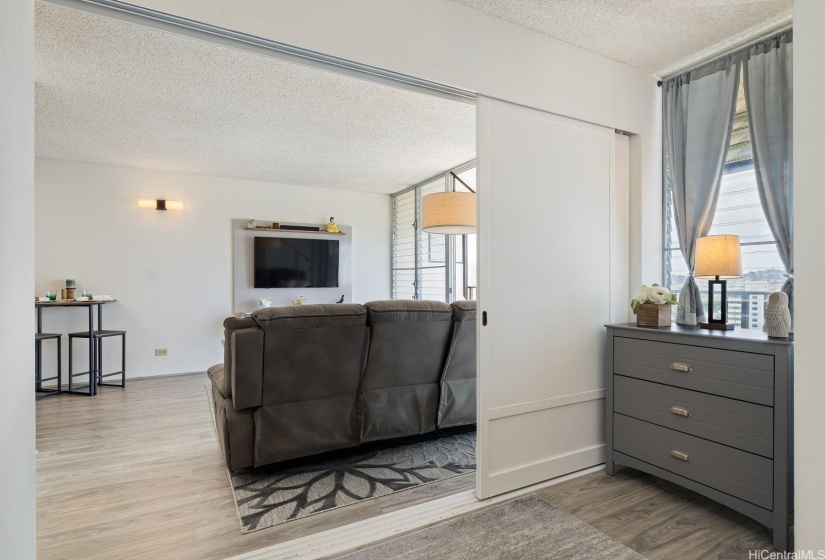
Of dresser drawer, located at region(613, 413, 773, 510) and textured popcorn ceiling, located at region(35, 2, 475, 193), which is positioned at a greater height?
textured popcorn ceiling, located at region(35, 2, 475, 193)

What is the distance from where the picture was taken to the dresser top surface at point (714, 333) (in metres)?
1.90

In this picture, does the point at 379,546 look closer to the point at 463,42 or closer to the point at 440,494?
the point at 440,494

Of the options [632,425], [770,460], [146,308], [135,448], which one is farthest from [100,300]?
[770,460]

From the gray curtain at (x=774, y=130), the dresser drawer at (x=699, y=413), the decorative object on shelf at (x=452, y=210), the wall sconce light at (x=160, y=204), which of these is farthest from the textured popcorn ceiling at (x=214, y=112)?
the dresser drawer at (x=699, y=413)

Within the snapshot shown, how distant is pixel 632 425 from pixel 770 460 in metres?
0.67

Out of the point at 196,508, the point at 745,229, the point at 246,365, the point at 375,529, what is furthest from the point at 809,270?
the point at 196,508

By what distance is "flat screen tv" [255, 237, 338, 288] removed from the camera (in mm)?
5984

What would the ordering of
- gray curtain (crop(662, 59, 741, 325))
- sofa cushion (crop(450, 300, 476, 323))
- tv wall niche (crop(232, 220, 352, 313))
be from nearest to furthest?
A: gray curtain (crop(662, 59, 741, 325)), sofa cushion (crop(450, 300, 476, 323)), tv wall niche (crop(232, 220, 352, 313))

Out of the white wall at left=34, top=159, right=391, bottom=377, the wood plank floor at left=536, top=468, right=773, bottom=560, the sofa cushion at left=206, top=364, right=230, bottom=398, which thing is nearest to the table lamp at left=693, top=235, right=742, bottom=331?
the wood plank floor at left=536, top=468, right=773, bottom=560

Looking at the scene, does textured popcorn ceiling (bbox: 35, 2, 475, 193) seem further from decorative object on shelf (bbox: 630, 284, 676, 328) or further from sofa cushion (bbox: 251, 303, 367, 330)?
decorative object on shelf (bbox: 630, 284, 676, 328)

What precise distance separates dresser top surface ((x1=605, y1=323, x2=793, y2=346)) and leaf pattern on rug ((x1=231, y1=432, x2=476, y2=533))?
1313 millimetres

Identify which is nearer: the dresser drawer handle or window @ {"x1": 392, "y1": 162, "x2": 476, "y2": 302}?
the dresser drawer handle

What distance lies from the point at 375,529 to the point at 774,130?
3030mm

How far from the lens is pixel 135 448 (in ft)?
9.82
